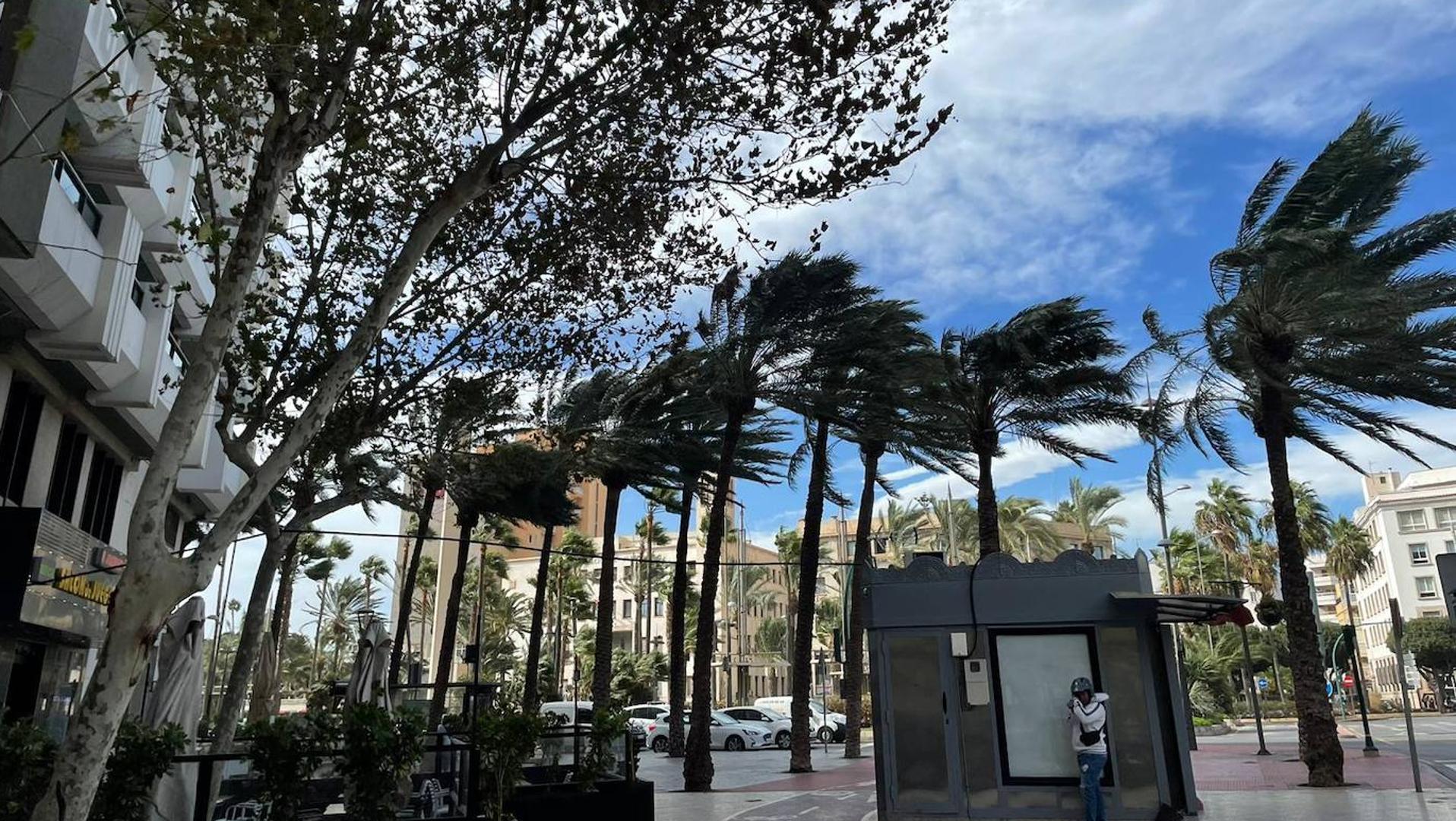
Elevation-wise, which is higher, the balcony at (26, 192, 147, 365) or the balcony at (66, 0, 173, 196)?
the balcony at (66, 0, 173, 196)

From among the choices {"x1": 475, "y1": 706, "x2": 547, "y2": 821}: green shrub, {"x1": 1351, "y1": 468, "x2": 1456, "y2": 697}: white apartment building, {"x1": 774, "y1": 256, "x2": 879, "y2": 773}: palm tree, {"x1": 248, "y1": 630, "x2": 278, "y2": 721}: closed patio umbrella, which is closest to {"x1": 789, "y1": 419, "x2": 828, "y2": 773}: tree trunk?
{"x1": 774, "y1": 256, "x2": 879, "y2": 773}: palm tree

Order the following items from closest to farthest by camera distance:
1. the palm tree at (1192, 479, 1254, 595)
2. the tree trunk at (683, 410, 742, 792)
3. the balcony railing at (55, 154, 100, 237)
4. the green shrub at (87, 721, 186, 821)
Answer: the green shrub at (87, 721, 186, 821)
the balcony railing at (55, 154, 100, 237)
the tree trunk at (683, 410, 742, 792)
the palm tree at (1192, 479, 1254, 595)

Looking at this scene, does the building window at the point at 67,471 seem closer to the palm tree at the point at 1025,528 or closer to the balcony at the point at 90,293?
the balcony at the point at 90,293

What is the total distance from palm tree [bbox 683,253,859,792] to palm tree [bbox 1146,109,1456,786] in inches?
275

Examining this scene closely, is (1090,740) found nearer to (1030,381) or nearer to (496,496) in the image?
(1030,381)

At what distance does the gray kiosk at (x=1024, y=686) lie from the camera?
1169cm

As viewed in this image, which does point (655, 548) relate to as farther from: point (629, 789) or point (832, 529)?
point (629, 789)

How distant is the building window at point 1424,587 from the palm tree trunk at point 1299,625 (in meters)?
78.1

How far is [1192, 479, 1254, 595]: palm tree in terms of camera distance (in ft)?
185

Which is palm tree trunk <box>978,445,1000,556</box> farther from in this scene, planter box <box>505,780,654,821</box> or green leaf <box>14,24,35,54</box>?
green leaf <box>14,24,35,54</box>

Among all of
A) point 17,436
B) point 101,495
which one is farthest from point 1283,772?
point 101,495

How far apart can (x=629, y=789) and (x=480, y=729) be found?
6.48 feet

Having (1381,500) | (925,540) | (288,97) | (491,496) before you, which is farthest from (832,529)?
(288,97)

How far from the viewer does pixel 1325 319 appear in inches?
615
